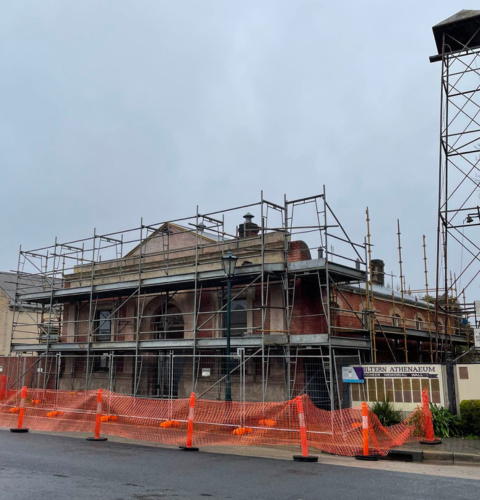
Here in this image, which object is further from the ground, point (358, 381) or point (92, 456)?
point (358, 381)

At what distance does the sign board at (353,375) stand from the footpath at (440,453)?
3.30 m

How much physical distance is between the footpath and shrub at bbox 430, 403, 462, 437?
1.28m

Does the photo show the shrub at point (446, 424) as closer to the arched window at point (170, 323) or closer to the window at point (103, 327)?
the arched window at point (170, 323)

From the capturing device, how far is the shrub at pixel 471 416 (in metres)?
13.7

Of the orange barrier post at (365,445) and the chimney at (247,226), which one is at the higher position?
the chimney at (247,226)

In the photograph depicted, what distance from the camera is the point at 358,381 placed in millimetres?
15914

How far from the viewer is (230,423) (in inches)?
570

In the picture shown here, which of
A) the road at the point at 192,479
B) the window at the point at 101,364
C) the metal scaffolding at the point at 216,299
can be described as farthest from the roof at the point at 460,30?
the window at the point at 101,364

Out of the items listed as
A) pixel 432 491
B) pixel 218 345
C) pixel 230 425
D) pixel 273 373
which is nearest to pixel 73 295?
pixel 218 345

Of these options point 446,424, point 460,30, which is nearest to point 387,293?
point 446,424

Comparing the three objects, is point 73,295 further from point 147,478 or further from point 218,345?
point 147,478

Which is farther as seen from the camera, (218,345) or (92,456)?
(218,345)

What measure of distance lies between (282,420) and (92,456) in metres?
4.79

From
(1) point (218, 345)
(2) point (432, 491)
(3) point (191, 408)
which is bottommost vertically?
(2) point (432, 491)
